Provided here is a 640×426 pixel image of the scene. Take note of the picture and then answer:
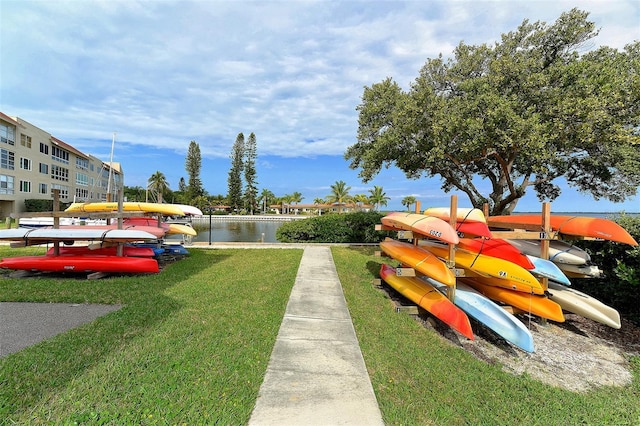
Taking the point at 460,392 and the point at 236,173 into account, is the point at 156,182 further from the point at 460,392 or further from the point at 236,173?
the point at 460,392

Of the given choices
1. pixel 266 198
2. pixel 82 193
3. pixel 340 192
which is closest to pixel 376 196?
pixel 340 192

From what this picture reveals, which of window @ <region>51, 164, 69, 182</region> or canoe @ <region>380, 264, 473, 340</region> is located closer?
canoe @ <region>380, 264, 473, 340</region>

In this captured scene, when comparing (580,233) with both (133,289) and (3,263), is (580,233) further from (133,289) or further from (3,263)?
(3,263)

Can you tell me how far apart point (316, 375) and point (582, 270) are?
549cm

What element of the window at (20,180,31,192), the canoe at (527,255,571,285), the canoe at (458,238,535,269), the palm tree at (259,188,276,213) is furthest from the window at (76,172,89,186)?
the canoe at (527,255,571,285)

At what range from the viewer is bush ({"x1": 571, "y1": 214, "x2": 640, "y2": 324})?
5.09 metres

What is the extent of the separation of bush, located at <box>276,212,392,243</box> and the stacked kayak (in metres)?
8.13

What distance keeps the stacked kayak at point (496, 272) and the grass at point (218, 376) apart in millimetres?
716

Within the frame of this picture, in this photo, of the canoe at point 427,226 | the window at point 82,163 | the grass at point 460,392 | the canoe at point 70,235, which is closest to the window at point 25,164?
the window at point 82,163

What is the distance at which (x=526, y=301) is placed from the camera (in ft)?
17.2

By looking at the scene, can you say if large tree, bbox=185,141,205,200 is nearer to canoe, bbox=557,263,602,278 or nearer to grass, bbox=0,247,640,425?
grass, bbox=0,247,640,425

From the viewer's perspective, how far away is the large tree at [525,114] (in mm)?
7453

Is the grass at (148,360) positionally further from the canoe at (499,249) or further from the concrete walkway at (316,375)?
the canoe at (499,249)

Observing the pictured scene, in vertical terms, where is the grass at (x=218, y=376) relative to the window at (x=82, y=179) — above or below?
below
